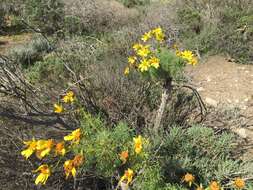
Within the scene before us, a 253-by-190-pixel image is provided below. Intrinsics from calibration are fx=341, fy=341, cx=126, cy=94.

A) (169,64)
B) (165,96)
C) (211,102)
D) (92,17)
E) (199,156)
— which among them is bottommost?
(92,17)

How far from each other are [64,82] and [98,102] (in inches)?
28.4

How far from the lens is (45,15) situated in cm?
878

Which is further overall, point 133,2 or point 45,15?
point 133,2

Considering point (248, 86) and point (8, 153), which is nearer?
point (8, 153)

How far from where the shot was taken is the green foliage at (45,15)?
8.73m

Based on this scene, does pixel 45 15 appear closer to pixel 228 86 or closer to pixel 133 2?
pixel 133 2

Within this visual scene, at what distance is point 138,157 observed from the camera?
7.64 ft

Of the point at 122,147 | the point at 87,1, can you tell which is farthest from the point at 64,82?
the point at 87,1

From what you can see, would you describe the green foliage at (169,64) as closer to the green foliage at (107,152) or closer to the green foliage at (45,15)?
the green foliage at (107,152)

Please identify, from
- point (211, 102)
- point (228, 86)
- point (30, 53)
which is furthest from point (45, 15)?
point (211, 102)

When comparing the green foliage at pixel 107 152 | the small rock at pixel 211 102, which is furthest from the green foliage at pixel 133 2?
the green foliage at pixel 107 152

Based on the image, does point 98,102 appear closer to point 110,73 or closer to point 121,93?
point 121,93

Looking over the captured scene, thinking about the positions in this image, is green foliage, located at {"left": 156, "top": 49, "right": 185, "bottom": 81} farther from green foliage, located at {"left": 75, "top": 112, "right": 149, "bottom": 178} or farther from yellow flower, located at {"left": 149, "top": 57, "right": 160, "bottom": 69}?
green foliage, located at {"left": 75, "top": 112, "right": 149, "bottom": 178}

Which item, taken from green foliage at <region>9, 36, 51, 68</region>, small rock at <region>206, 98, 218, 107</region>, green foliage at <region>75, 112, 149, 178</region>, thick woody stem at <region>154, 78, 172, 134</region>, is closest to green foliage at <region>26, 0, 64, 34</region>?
green foliage at <region>9, 36, 51, 68</region>
